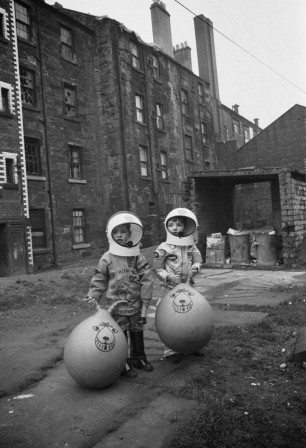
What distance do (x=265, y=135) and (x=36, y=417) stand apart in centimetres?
2746

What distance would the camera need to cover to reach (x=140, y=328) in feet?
13.5

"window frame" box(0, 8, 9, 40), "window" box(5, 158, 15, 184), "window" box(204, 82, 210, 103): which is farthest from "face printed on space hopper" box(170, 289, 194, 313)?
"window" box(204, 82, 210, 103)

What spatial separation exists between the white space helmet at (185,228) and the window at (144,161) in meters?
17.2

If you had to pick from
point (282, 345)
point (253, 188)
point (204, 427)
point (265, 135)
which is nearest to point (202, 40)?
point (265, 135)

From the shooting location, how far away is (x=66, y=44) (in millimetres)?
18781

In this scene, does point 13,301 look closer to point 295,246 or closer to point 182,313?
point 182,313

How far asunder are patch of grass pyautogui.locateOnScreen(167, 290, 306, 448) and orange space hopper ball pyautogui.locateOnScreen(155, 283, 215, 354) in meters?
0.32

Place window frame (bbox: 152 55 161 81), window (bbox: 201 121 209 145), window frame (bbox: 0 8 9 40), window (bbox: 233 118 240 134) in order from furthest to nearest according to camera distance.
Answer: window (bbox: 233 118 240 134)
window (bbox: 201 121 209 145)
window frame (bbox: 152 55 161 81)
window frame (bbox: 0 8 9 40)

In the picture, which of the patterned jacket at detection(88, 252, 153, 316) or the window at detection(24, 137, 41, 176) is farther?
the window at detection(24, 137, 41, 176)

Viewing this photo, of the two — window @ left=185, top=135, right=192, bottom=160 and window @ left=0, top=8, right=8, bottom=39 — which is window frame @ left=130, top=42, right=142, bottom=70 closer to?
window @ left=185, top=135, right=192, bottom=160

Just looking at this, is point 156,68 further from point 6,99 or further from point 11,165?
point 11,165

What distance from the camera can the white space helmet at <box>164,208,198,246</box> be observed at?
4656 millimetres

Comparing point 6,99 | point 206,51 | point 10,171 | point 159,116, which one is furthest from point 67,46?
point 206,51

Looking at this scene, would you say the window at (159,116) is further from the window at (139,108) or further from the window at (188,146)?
the window at (188,146)
